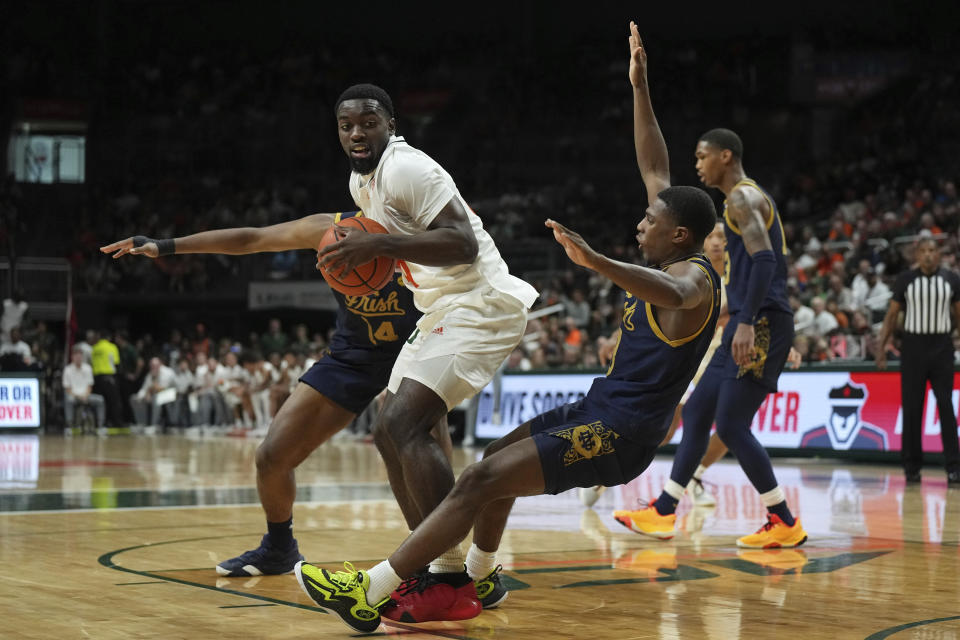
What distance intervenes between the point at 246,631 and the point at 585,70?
97.5 ft

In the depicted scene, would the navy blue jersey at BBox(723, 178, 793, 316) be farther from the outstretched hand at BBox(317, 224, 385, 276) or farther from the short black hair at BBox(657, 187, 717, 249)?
the outstretched hand at BBox(317, 224, 385, 276)

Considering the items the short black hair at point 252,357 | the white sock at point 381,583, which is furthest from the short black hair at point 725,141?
the short black hair at point 252,357

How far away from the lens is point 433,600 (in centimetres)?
433

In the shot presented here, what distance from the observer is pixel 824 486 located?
10.4 meters

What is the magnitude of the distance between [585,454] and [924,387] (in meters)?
7.53

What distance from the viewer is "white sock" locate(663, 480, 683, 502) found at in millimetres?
6777

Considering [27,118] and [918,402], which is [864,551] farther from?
Result: [27,118]

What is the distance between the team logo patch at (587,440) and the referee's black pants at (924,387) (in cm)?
721

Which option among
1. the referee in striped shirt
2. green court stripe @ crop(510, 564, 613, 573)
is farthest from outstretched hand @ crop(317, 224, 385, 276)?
the referee in striped shirt

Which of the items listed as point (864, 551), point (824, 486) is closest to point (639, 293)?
point (864, 551)

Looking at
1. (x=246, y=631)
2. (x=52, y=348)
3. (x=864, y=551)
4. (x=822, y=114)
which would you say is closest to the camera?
(x=246, y=631)

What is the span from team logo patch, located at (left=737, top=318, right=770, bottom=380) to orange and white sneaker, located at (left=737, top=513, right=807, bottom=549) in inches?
29.4

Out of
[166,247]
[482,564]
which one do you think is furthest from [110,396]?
[482,564]

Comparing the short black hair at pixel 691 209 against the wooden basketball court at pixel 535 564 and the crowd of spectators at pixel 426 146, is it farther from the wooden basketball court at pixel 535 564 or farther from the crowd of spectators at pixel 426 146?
the crowd of spectators at pixel 426 146
